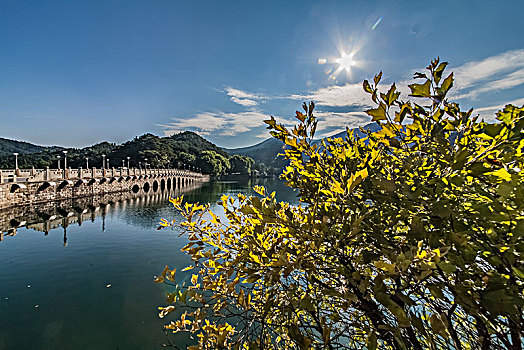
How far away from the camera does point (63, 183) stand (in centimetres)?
2950

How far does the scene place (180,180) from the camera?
76.7 meters

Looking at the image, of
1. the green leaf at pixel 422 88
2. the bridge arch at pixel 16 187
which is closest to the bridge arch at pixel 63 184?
the bridge arch at pixel 16 187

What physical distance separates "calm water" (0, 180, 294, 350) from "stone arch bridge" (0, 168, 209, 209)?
18.7 feet

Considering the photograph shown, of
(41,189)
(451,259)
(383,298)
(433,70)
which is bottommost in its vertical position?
(41,189)

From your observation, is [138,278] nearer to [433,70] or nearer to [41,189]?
[433,70]

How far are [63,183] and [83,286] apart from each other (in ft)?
80.5

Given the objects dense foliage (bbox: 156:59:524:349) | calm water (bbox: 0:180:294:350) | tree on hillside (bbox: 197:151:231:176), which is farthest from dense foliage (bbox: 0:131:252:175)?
dense foliage (bbox: 156:59:524:349)

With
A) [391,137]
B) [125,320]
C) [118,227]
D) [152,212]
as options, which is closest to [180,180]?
[152,212]

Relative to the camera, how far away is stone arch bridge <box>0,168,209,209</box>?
2306 centimetres

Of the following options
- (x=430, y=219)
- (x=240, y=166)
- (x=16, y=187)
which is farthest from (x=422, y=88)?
(x=240, y=166)

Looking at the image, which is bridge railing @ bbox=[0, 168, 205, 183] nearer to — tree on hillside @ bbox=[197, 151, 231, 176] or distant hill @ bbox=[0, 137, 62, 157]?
tree on hillside @ bbox=[197, 151, 231, 176]

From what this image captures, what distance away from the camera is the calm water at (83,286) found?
7707 millimetres

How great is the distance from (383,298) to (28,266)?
1707 centimetres

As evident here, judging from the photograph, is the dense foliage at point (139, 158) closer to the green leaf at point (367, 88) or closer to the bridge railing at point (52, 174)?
the bridge railing at point (52, 174)
